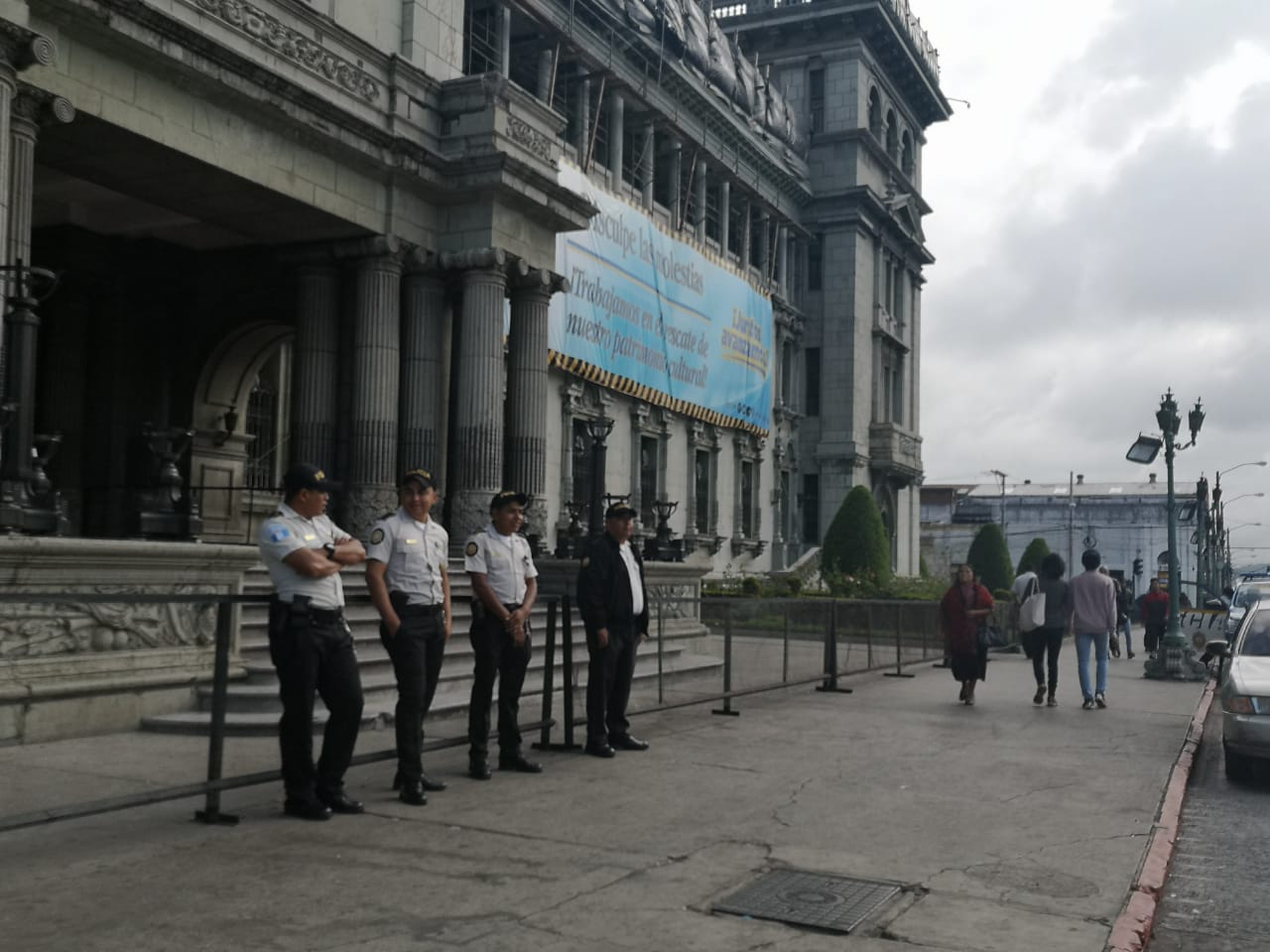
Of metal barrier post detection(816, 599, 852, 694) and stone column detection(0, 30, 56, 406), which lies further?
metal barrier post detection(816, 599, 852, 694)

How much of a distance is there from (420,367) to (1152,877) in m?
14.8

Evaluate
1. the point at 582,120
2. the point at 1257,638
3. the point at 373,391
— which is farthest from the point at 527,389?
the point at 582,120

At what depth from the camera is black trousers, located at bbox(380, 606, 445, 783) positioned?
7.93 metres

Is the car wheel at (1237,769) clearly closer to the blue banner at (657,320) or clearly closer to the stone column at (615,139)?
the blue banner at (657,320)

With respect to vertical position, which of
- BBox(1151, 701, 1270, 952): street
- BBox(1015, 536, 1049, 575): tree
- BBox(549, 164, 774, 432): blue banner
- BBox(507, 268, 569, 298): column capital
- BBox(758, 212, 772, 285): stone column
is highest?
BBox(758, 212, 772, 285): stone column

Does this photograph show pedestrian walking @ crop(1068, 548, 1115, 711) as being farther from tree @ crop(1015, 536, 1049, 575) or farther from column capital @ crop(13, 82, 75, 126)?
tree @ crop(1015, 536, 1049, 575)

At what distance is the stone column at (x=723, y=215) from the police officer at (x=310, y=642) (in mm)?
37197

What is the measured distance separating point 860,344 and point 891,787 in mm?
44205

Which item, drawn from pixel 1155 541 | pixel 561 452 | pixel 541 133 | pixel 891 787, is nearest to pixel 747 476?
pixel 561 452

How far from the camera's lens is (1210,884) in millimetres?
7090

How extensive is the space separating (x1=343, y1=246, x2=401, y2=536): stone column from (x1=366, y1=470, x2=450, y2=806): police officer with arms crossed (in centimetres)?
1091

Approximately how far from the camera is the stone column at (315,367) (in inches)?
764

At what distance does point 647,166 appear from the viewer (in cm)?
3856

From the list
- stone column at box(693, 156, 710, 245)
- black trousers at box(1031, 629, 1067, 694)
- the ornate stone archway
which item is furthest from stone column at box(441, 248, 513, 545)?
stone column at box(693, 156, 710, 245)
